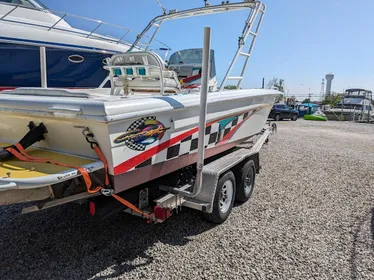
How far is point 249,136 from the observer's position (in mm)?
4559

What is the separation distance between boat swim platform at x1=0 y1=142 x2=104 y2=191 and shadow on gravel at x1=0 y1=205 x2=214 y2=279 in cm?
98

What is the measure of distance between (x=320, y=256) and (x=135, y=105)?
2235mm

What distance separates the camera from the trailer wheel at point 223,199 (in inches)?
126

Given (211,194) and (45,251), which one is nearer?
(45,251)

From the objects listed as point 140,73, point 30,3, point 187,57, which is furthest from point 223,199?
point 30,3

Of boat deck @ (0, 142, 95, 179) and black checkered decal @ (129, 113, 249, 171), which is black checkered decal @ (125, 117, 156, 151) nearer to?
black checkered decal @ (129, 113, 249, 171)

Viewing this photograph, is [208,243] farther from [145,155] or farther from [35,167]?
[35,167]

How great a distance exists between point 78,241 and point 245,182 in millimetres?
2172

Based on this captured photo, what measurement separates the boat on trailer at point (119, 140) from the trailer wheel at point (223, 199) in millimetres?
49

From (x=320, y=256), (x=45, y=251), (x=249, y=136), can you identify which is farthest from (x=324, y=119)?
(x=45, y=251)

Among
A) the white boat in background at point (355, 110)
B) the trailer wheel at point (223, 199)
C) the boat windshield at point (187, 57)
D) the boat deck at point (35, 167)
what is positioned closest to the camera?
the boat deck at point (35, 167)

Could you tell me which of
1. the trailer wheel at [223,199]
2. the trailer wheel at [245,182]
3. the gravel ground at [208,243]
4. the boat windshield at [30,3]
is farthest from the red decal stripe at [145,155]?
the boat windshield at [30,3]

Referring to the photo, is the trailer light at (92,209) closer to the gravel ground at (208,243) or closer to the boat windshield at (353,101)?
the gravel ground at (208,243)

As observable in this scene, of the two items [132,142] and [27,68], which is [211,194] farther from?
[27,68]
